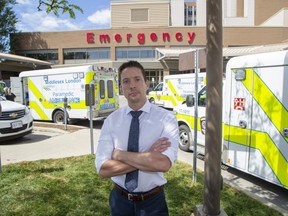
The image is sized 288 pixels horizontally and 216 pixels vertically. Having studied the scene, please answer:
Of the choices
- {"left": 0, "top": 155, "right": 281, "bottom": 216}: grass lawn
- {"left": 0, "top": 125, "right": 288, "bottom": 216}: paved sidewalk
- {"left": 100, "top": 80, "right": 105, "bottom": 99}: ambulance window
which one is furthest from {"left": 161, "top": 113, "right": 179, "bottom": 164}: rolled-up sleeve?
{"left": 100, "top": 80, "right": 105, "bottom": 99}: ambulance window

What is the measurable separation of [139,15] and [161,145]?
50.0 m

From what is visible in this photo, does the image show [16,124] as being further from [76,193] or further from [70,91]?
[76,193]

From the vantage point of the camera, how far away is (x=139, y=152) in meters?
2.30

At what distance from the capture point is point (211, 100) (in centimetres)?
339

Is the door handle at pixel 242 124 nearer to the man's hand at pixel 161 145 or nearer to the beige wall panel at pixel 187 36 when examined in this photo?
the man's hand at pixel 161 145

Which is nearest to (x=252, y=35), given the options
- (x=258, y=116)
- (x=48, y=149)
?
(x=48, y=149)

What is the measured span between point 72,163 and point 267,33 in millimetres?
41294

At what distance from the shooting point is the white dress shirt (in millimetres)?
2342

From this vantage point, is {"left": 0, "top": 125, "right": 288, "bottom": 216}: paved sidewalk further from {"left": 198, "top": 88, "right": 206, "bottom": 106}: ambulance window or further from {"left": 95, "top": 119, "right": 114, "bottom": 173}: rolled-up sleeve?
{"left": 95, "top": 119, "right": 114, "bottom": 173}: rolled-up sleeve

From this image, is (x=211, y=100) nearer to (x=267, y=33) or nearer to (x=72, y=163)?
(x=72, y=163)

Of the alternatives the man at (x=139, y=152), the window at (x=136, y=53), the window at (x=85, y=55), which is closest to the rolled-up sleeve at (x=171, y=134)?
Result: the man at (x=139, y=152)

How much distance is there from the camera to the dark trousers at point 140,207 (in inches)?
91.4

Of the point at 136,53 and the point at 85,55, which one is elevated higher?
the point at 136,53

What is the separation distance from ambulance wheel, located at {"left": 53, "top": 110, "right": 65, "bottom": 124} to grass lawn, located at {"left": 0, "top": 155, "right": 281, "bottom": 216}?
6497 mm
